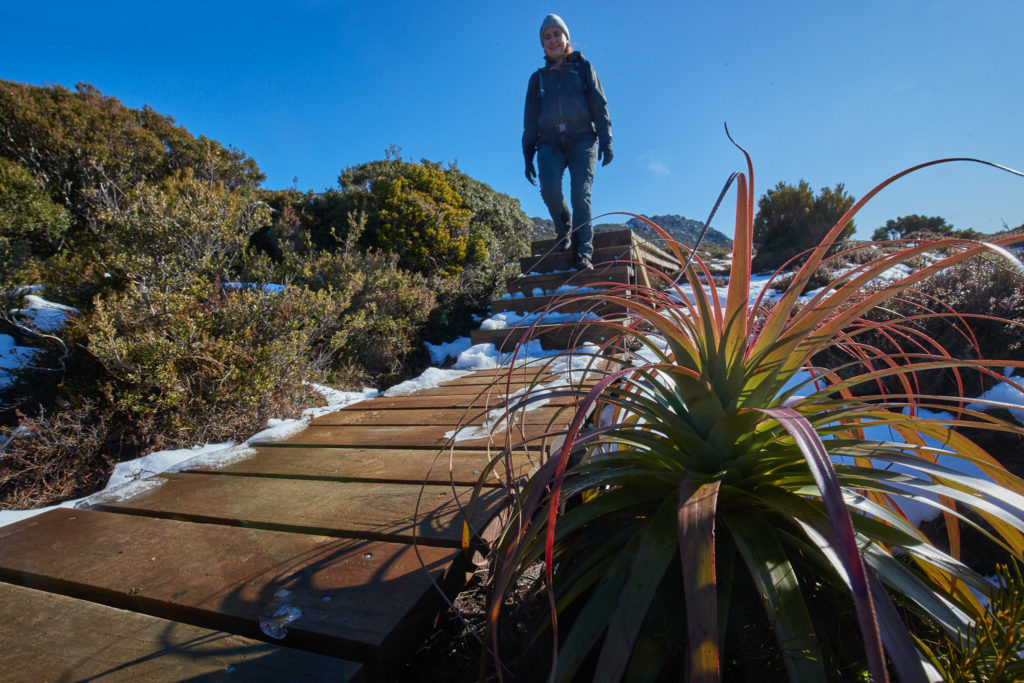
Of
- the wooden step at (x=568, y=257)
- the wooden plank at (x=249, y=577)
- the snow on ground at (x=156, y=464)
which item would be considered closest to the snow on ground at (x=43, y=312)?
the snow on ground at (x=156, y=464)

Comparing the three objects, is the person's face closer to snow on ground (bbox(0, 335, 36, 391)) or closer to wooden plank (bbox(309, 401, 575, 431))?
wooden plank (bbox(309, 401, 575, 431))

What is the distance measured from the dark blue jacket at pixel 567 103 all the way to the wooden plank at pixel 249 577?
13.6 ft

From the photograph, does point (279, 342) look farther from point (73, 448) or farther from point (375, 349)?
point (375, 349)

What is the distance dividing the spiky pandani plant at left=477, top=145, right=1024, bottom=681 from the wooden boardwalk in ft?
0.71

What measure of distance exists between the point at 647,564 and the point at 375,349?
160 inches

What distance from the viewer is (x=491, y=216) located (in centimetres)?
975

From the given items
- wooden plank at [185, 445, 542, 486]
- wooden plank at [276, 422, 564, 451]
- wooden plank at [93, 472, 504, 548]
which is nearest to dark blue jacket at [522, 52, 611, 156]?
wooden plank at [276, 422, 564, 451]

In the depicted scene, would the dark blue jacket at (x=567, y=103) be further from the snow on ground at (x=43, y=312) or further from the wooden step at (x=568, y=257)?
the snow on ground at (x=43, y=312)

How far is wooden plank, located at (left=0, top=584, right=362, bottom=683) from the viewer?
0.74 metres

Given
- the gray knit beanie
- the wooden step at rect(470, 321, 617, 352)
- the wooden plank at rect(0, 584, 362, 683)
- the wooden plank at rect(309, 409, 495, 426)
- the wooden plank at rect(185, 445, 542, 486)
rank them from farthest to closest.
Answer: the gray knit beanie → the wooden step at rect(470, 321, 617, 352) → the wooden plank at rect(309, 409, 495, 426) → the wooden plank at rect(185, 445, 542, 486) → the wooden plank at rect(0, 584, 362, 683)

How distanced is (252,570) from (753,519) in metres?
1.07

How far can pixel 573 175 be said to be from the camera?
14.2ft

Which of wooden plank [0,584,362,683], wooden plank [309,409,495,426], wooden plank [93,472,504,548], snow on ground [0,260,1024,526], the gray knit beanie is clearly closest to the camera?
wooden plank [0,584,362,683]

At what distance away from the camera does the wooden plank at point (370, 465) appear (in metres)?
1.47
